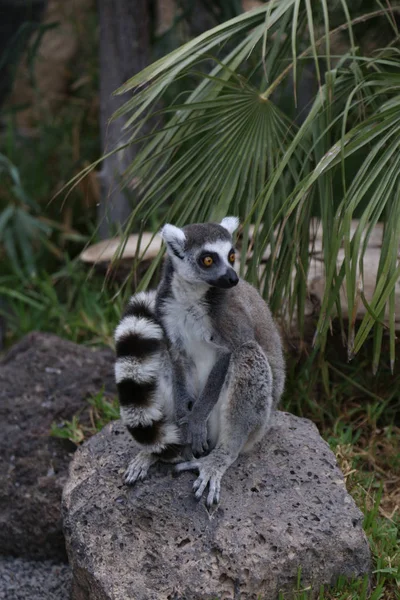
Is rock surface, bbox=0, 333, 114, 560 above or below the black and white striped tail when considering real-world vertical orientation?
below

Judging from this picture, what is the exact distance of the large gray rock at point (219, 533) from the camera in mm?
3037

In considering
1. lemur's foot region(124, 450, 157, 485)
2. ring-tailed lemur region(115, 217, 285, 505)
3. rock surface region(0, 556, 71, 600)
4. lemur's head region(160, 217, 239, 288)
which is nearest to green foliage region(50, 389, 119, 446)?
rock surface region(0, 556, 71, 600)

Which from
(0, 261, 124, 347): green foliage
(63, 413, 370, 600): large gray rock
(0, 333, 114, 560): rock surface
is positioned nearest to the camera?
(63, 413, 370, 600): large gray rock

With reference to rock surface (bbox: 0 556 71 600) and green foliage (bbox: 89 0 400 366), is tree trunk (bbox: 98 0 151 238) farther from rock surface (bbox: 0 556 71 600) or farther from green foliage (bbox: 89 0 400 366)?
rock surface (bbox: 0 556 71 600)

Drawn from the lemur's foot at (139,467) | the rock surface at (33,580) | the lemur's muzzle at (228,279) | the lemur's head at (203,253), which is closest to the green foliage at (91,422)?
the rock surface at (33,580)

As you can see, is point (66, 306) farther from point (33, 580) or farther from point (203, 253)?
point (203, 253)

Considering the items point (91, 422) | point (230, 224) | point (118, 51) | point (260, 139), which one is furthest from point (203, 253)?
point (118, 51)

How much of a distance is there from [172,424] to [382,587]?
1.08 metres

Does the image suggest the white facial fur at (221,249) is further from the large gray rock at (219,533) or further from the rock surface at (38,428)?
the rock surface at (38,428)

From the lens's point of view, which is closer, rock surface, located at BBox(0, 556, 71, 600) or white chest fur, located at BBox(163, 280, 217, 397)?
white chest fur, located at BBox(163, 280, 217, 397)

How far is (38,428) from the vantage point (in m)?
4.54

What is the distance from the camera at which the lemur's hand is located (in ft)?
10.6

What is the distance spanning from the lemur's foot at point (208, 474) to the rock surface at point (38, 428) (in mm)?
1147

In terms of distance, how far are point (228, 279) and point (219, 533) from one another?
0.98 m
